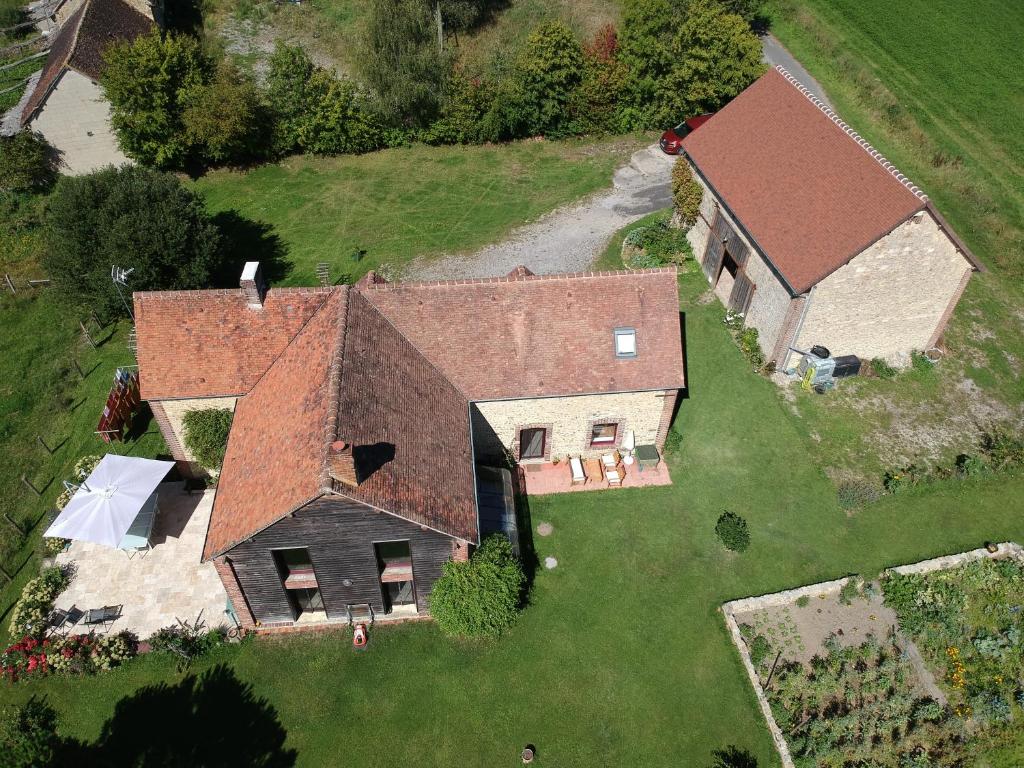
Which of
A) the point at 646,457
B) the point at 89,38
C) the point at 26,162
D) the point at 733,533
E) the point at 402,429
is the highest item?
the point at 89,38

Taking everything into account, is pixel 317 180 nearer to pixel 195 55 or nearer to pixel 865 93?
pixel 195 55

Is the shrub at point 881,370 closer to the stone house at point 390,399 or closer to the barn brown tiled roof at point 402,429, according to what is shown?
the stone house at point 390,399

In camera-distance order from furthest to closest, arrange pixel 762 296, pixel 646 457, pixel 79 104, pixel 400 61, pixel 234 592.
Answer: pixel 400 61 < pixel 79 104 < pixel 762 296 < pixel 646 457 < pixel 234 592

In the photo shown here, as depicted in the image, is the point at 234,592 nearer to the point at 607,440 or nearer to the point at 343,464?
the point at 343,464

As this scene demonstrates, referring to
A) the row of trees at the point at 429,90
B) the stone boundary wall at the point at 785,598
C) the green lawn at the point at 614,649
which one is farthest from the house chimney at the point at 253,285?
the row of trees at the point at 429,90

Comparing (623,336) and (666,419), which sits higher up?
(623,336)

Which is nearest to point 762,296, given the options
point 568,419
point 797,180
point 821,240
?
point 821,240

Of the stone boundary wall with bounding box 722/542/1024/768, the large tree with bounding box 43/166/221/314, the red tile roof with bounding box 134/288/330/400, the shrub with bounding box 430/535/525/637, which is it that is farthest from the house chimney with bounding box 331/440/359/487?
the large tree with bounding box 43/166/221/314
